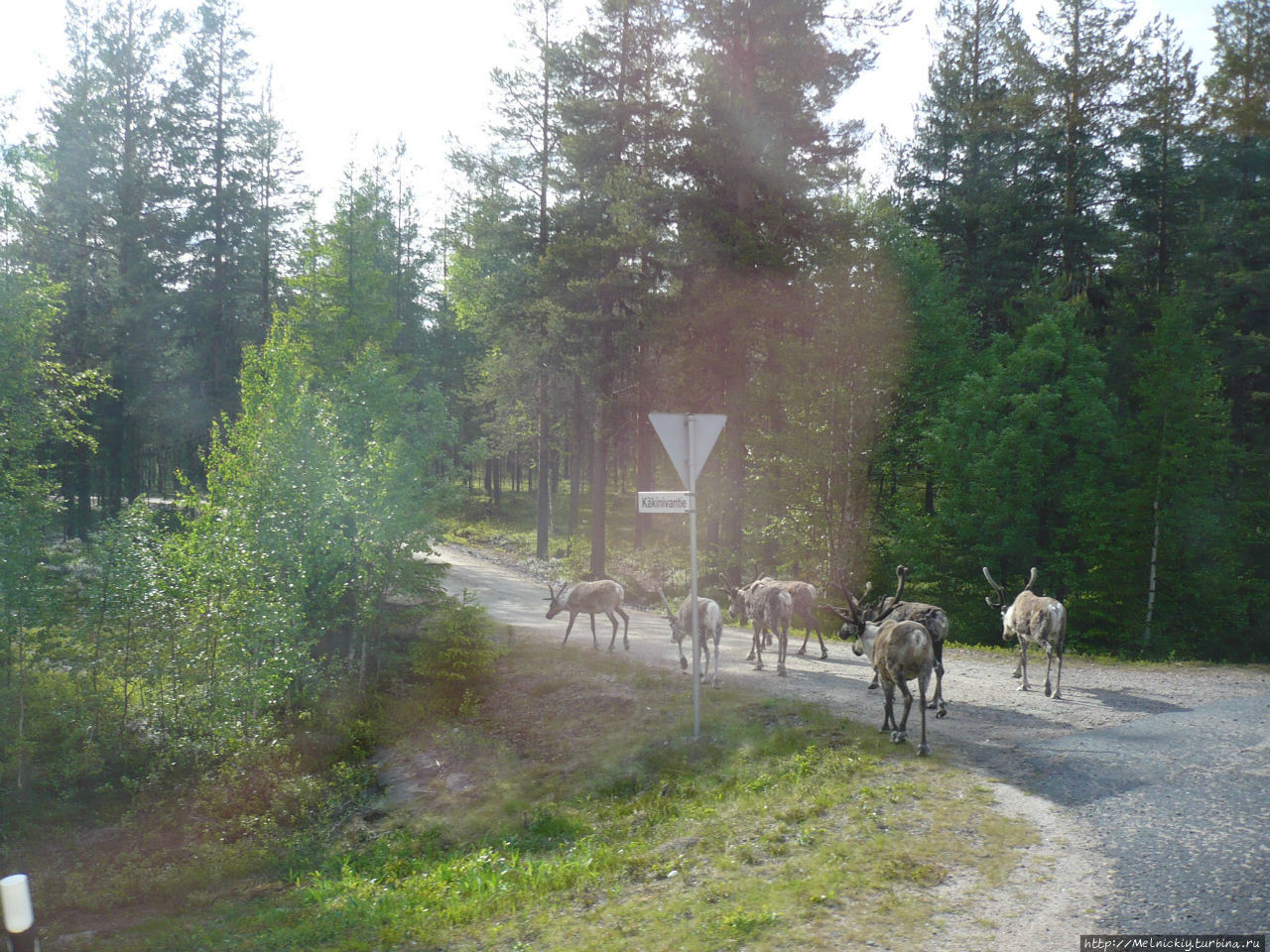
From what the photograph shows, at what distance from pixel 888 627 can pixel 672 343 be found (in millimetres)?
17080

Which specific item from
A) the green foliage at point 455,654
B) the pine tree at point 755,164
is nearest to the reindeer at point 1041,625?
the green foliage at point 455,654

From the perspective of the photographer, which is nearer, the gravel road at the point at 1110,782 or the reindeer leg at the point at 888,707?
the gravel road at the point at 1110,782

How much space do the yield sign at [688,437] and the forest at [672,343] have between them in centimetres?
946

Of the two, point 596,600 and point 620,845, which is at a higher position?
point 596,600

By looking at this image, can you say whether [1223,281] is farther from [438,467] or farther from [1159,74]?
[438,467]

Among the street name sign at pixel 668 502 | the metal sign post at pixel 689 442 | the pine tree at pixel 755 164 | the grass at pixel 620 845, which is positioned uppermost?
the pine tree at pixel 755 164

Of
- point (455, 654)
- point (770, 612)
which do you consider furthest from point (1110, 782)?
point (455, 654)

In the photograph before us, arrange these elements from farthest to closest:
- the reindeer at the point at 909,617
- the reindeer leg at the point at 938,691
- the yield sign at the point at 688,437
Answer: the reindeer at the point at 909,617 < the reindeer leg at the point at 938,691 < the yield sign at the point at 688,437

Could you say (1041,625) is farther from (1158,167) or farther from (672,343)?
(1158,167)

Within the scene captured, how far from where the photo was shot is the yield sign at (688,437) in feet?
35.4

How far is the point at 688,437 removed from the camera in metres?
10.9

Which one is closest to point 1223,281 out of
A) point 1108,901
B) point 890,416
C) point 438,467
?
point 890,416

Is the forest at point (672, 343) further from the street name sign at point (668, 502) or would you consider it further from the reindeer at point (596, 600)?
the street name sign at point (668, 502)

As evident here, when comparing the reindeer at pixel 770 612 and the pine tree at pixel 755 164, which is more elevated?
the pine tree at pixel 755 164
